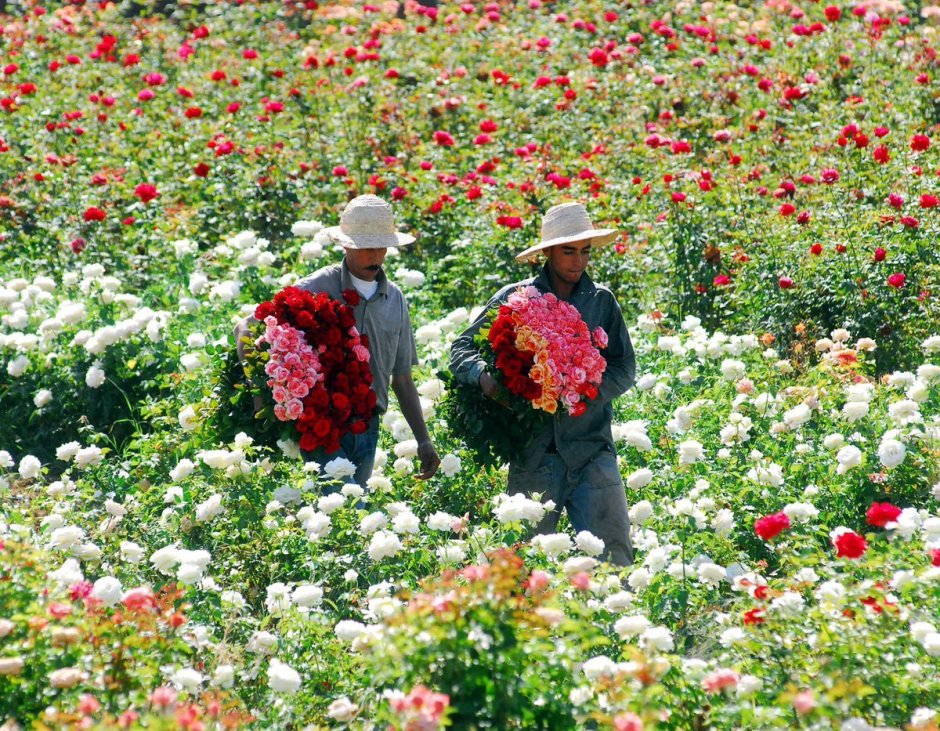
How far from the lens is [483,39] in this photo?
12094 mm

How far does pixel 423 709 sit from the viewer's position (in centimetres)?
285

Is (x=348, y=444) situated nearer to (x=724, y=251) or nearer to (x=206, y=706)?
(x=206, y=706)

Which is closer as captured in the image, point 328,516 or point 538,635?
point 538,635

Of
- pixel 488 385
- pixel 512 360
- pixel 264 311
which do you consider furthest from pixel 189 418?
pixel 512 360

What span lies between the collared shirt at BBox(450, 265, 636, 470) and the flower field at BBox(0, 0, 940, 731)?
0.23 metres

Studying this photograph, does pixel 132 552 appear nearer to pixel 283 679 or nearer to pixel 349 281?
pixel 283 679

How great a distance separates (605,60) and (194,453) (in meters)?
5.61

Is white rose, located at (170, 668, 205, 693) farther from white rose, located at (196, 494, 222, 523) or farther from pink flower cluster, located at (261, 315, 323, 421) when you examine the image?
pink flower cluster, located at (261, 315, 323, 421)

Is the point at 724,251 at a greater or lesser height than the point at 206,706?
lesser

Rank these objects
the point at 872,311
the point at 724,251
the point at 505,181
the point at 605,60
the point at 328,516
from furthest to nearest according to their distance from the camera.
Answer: the point at 605,60 → the point at 505,181 → the point at 724,251 → the point at 872,311 → the point at 328,516

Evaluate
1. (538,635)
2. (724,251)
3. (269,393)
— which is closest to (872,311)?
(724,251)

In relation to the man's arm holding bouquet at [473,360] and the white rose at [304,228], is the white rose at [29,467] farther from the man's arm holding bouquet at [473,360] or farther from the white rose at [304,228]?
the white rose at [304,228]

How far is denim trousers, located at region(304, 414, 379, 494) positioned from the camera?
17.1 ft

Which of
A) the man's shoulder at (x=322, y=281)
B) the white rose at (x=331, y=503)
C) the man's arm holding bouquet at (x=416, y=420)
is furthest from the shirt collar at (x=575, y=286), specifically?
the white rose at (x=331, y=503)
